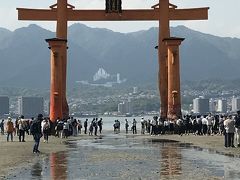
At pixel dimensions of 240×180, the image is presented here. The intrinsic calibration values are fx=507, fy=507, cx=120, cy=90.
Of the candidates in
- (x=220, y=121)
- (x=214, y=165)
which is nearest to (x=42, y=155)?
(x=214, y=165)

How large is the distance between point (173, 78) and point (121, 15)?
7511mm

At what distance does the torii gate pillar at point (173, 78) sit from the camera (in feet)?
126

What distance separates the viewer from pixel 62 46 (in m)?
38.7

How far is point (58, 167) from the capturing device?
14.6 meters

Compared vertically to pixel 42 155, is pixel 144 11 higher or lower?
higher

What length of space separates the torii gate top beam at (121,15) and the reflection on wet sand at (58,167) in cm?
2423

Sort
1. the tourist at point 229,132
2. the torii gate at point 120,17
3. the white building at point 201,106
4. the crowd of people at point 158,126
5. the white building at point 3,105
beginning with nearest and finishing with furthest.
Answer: the tourist at point 229,132 < the crowd of people at point 158,126 < the torii gate at point 120,17 < the white building at point 201,106 < the white building at point 3,105

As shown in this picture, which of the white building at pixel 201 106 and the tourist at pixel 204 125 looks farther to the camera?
the white building at pixel 201 106

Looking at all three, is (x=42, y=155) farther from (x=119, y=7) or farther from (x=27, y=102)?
(x=27, y=102)

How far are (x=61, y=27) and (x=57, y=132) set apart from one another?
10.4 metres

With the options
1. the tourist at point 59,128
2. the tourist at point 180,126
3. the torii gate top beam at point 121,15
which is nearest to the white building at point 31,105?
the torii gate top beam at point 121,15

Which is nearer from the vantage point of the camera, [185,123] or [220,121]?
[220,121]

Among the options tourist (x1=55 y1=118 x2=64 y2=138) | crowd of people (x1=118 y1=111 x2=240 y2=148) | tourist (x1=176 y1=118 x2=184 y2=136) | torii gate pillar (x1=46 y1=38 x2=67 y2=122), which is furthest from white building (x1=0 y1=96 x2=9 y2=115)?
tourist (x1=176 y1=118 x2=184 y2=136)

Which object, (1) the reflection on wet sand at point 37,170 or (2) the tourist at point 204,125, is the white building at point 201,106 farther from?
(1) the reflection on wet sand at point 37,170
